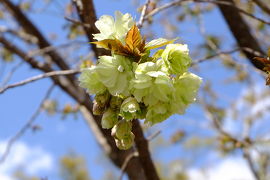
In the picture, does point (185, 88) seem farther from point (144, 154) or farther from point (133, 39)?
point (144, 154)

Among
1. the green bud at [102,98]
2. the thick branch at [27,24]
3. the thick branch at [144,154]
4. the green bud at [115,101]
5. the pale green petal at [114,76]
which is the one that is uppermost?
the thick branch at [27,24]

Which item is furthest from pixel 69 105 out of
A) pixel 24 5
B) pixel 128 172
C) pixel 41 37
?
pixel 24 5

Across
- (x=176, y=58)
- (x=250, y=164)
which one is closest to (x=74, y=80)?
(x=250, y=164)

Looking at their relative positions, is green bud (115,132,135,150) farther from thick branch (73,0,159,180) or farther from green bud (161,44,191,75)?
thick branch (73,0,159,180)

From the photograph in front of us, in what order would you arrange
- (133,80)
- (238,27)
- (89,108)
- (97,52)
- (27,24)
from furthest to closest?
(27,24) < (238,27) < (89,108) < (97,52) < (133,80)

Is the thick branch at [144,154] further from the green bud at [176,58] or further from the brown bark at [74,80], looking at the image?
the green bud at [176,58]

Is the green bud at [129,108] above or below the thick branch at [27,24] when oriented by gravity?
below

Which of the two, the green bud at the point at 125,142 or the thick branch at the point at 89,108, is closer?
the green bud at the point at 125,142

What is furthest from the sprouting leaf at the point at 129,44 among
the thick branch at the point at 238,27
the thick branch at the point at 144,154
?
the thick branch at the point at 238,27

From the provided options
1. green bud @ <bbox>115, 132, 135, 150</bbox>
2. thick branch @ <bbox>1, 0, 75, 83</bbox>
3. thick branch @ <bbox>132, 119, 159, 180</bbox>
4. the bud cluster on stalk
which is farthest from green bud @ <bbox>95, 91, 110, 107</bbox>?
thick branch @ <bbox>1, 0, 75, 83</bbox>
